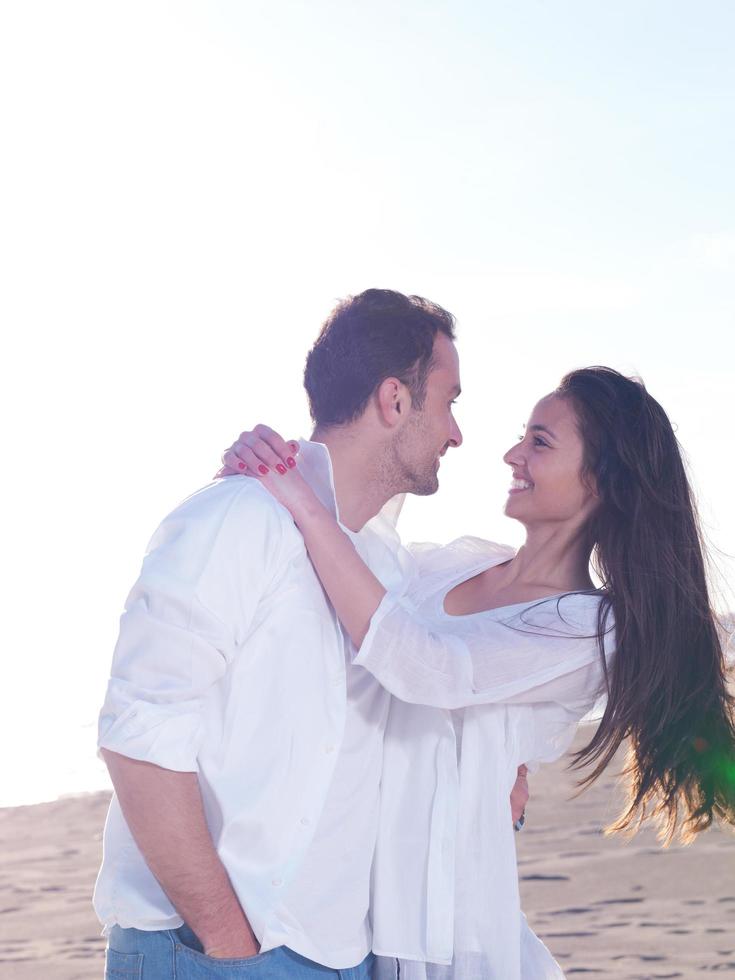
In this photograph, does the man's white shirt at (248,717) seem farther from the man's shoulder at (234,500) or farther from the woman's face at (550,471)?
the woman's face at (550,471)

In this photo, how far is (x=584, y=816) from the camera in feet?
32.7

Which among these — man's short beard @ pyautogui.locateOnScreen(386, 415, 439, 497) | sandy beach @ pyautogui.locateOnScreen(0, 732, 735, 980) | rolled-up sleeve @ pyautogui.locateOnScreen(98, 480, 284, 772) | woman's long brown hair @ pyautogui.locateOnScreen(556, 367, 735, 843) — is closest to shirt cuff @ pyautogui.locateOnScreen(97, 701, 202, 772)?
rolled-up sleeve @ pyautogui.locateOnScreen(98, 480, 284, 772)

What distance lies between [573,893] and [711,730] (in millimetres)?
4780

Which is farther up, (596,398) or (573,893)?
(596,398)

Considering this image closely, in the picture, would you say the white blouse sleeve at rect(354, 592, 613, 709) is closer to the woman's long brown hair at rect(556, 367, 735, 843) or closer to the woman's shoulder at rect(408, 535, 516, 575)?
the woman's long brown hair at rect(556, 367, 735, 843)

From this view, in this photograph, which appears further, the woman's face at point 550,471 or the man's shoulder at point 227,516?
the woman's face at point 550,471

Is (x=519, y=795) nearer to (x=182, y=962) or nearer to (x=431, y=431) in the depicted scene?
(x=431, y=431)

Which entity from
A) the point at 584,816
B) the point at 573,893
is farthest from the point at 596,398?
the point at 584,816

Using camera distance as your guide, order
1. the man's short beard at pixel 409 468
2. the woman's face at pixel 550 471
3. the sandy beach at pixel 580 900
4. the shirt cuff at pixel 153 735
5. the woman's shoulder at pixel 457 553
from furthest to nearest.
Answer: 1. the sandy beach at pixel 580 900
2. the woman's shoulder at pixel 457 553
3. the woman's face at pixel 550 471
4. the man's short beard at pixel 409 468
5. the shirt cuff at pixel 153 735

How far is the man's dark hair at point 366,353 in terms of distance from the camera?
3.24 metres

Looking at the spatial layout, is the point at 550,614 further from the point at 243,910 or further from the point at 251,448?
the point at 243,910

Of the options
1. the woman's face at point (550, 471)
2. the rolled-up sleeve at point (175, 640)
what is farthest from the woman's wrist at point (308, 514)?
the woman's face at point (550, 471)

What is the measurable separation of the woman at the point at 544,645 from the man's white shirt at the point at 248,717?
6.4 inches

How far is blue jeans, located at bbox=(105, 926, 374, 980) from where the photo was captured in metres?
2.62
